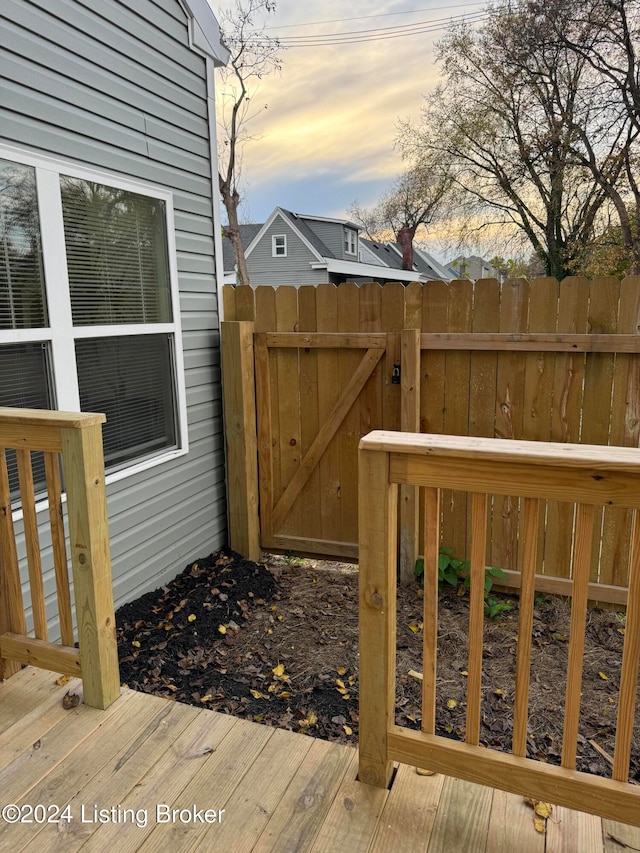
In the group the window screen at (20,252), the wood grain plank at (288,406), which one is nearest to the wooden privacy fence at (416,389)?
the wood grain plank at (288,406)

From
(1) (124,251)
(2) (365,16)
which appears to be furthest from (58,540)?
(2) (365,16)

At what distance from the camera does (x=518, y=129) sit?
50.2 feet

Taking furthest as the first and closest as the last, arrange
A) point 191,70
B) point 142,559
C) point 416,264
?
point 416,264
point 191,70
point 142,559

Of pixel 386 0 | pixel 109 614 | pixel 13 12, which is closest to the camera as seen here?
pixel 109 614

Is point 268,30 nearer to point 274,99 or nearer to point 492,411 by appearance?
point 274,99

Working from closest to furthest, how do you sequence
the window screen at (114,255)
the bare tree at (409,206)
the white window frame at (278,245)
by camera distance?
the window screen at (114,255) < the bare tree at (409,206) < the white window frame at (278,245)

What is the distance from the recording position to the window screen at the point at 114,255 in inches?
111

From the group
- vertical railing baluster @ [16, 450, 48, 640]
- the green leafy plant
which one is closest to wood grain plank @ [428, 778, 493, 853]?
vertical railing baluster @ [16, 450, 48, 640]

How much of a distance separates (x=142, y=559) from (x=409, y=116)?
18648 mm

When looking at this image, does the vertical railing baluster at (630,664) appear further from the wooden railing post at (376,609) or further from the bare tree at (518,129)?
the bare tree at (518,129)

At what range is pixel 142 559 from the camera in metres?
3.43

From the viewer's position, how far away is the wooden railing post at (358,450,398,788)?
144 centimetres

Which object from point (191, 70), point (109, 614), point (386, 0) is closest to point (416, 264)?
point (386, 0)

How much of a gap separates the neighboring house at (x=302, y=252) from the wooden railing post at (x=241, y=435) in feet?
49.9
